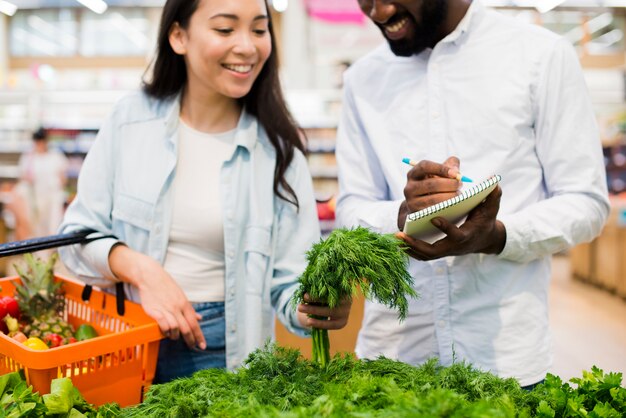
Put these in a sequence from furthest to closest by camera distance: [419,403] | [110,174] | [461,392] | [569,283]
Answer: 1. [569,283]
2. [110,174]
3. [461,392]
4. [419,403]

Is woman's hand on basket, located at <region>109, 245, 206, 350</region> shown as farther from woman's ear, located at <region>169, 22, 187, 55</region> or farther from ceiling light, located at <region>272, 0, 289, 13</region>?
ceiling light, located at <region>272, 0, 289, 13</region>

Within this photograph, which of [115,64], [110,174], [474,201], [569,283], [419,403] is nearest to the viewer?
[419,403]

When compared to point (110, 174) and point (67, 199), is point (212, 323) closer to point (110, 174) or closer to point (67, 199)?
point (110, 174)

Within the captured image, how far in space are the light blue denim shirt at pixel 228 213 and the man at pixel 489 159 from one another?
190 millimetres

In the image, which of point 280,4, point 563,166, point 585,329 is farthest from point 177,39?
point 280,4

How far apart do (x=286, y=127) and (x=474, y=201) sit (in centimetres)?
72

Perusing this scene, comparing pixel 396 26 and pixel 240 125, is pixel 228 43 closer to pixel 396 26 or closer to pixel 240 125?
pixel 240 125

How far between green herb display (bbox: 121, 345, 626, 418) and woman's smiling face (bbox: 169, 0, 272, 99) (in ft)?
2.39

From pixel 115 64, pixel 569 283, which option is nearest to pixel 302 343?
pixel 569 283

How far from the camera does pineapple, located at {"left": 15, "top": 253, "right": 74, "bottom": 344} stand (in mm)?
1544

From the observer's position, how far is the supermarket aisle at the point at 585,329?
16.2ft

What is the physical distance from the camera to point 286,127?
1769mm

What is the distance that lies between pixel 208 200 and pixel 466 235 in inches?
28.3

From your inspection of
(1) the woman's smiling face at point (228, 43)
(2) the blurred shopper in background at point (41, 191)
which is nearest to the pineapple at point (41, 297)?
(1) the woman's smiling face at point (228, 43)
